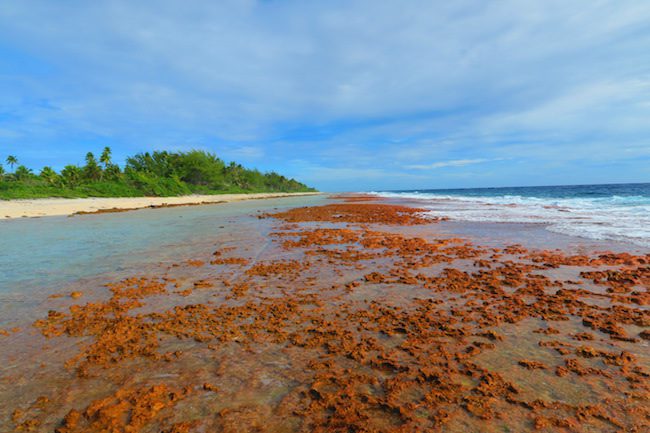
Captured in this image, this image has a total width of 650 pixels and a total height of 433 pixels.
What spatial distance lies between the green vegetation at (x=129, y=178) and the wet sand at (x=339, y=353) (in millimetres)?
41118

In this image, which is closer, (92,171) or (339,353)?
(339,353)

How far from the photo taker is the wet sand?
2.45 meters

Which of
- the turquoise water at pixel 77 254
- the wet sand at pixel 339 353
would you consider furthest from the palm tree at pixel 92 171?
the wet sand at pixel 339 353

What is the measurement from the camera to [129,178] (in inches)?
2199

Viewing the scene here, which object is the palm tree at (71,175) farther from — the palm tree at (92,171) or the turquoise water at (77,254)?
the turquoise water at (77,254)

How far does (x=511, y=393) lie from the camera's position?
2637mm

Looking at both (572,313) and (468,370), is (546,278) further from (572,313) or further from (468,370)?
(468,370)

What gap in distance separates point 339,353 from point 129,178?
63524 mm

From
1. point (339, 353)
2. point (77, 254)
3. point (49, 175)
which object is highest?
point (49, 175)

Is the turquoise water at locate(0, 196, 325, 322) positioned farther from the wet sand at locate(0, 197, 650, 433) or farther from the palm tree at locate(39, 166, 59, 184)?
the palm tree at locate(39, 166, 59, 184)

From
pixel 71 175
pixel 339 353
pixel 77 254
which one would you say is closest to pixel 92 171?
pixel 71 175

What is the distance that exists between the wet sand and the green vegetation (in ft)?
135

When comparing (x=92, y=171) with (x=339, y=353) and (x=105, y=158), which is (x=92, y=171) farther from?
(x=339, y=353)

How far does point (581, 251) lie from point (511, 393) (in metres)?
7.39
